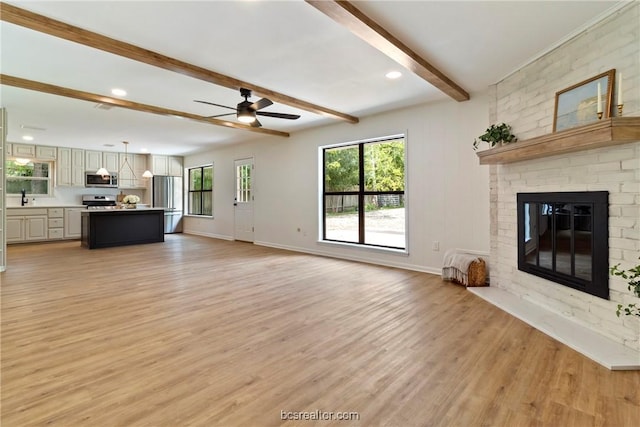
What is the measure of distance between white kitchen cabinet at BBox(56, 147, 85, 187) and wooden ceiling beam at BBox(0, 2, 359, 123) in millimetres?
7433

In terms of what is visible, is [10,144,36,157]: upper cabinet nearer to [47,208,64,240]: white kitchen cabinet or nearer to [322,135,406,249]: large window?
[47,208,64,240]: white kitchen cabinet

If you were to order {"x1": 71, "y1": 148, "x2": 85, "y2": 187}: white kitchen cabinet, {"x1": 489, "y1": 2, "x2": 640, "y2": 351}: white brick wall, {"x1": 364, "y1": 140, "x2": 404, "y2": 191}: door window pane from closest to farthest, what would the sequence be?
1. {"x1": 489, "y1": 2, "x2": 640, "y2": 351}: white brick wall
2. {"x1": 364, "y1": 140, "x2": 404, "y2": 191}: door window pane
3. {"x1": 71, "y1": 148, "x2": 85, "y2": 187}: white kitchen cabinet

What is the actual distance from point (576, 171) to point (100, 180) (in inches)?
423

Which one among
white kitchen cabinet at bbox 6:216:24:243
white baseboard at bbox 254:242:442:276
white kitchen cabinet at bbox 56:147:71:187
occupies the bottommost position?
white baseboard at bbox 254:242:442:276

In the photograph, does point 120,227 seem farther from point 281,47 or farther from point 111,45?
point 281,47

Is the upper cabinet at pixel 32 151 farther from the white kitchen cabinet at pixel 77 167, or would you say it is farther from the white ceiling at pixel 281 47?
the white ceiling at pixel 281 47

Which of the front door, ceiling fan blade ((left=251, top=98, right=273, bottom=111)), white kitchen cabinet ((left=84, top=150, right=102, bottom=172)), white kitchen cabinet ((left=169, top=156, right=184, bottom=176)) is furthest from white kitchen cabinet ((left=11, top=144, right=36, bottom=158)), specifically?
ceiling fan blade ((left=251, top=98, right=273, bottom=111))

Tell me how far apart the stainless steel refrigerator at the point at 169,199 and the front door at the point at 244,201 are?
2834 millimetres

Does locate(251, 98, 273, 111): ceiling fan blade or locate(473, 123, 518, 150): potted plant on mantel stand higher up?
locate(251, 98, 273, 111): ceiling fan blade

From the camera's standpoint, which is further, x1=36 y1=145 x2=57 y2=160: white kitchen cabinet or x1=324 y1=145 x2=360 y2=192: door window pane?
x1=36 y1=145 x2=57 y2=160: white kitchen cabinet

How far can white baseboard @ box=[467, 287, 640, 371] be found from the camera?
2170mm

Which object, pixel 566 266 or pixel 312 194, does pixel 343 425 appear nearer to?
pixel 566 266

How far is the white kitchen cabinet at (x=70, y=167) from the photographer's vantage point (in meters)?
8.41

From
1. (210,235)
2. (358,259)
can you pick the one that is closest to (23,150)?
(210,235)
